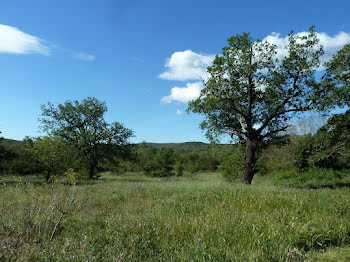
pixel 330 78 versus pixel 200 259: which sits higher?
pixel 330 78

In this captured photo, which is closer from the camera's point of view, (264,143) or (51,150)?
(264,143)

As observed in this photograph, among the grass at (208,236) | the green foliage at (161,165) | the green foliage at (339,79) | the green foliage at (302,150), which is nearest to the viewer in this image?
the grass at (208,236)

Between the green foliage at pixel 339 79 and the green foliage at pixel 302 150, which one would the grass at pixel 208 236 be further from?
the green foliage at pixel 302 150

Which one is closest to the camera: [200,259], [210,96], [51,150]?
[200,259]

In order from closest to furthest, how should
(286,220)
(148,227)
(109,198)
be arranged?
(148,227) < (286,220) < (109,198)

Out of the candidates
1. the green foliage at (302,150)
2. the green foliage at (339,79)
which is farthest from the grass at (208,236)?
the green foliage at (302,150)

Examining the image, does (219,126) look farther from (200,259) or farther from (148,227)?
(200,259)

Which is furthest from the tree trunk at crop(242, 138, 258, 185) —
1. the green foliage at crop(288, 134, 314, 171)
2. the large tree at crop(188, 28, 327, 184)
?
the green foliage at crop(288, 134, 314, 171)

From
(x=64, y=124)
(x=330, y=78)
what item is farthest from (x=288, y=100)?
(x=64, y=124)

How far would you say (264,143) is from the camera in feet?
59.9

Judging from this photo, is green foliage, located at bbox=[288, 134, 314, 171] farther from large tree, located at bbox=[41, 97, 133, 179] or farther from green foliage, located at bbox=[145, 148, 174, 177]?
green foliage, located at bbox=[145, 148, 174, 177]

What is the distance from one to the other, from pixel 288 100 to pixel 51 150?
21.2 m

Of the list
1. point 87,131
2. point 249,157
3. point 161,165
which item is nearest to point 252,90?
point 249,157

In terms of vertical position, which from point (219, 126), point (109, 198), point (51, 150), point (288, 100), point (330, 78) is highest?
point (330, 78)
